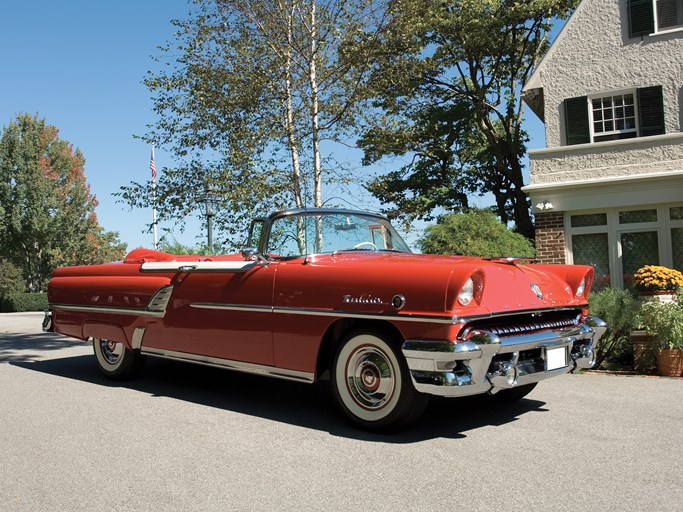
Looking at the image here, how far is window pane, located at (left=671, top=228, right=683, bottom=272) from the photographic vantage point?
14.1 metres

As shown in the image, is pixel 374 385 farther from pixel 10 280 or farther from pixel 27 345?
pixel 10 280

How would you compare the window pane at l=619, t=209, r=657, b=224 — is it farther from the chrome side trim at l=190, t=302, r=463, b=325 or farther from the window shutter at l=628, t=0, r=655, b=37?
the chrome side trim at l=190, t=302, r=463, b=325

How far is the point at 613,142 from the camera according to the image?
14.5 m

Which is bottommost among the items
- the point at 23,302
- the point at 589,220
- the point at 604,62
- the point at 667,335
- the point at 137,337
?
the point at 667,335

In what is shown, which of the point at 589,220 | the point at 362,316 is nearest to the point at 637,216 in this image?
the point at 589,220

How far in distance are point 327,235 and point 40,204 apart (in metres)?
33.3

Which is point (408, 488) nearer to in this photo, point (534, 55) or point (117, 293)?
point (117, 293)

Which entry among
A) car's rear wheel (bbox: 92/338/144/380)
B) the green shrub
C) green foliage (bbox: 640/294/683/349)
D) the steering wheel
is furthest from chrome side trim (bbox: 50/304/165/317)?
the green shrub

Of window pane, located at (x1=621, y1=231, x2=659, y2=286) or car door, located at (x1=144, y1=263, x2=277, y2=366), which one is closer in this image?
car door, located at (x1=144, y1=263, x2=277, y2=366)

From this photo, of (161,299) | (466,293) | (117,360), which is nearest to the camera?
(466,293)

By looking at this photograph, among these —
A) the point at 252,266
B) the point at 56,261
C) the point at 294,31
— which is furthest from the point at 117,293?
the point at 56,261

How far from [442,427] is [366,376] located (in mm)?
687

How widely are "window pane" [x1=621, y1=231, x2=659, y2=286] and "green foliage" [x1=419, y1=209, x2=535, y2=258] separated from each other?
4.64 m

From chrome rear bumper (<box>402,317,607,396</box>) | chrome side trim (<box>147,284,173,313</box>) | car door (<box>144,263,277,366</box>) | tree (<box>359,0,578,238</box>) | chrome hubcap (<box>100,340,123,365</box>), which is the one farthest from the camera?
tree (<box>359,0,578,238</box>)
